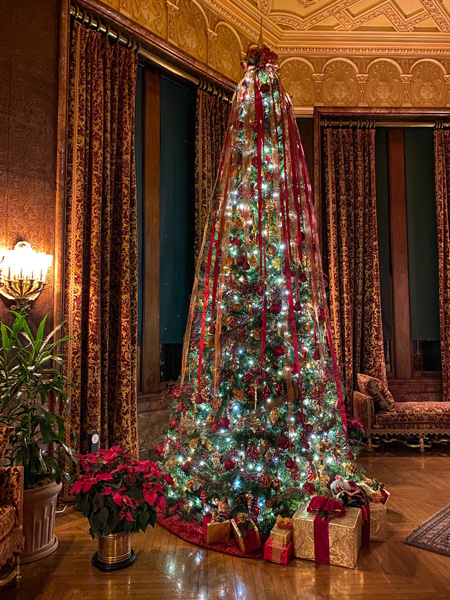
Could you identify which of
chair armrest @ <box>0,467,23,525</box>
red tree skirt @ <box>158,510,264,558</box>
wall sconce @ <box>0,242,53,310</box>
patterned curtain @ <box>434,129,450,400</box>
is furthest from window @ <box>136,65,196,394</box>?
patterned curtain @ <box>434,129,450,400</box>

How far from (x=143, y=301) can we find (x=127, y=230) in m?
0.77

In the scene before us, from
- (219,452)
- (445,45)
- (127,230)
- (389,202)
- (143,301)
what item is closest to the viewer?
(219,452)

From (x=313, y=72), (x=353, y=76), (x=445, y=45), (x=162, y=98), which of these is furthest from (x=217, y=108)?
(x=445, y=45)

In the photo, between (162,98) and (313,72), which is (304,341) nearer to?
(162,98)

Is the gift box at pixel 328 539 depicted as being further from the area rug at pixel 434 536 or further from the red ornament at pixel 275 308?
the red ornament at pixel 275 308

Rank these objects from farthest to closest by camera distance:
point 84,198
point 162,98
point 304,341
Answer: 1. point 162,98
2. point 84,198
3. point 304,341

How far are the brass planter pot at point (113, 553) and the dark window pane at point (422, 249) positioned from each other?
15.7 ft

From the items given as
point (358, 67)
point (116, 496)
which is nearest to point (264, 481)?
point (116, 496)

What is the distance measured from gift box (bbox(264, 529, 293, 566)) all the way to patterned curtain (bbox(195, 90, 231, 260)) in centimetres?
309

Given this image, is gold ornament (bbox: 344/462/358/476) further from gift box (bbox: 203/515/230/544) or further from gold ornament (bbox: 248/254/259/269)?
gold ornament (bbox: 248/254/259/269)

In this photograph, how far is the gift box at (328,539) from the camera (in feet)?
9.39

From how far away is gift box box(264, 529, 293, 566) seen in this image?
9.49 ft

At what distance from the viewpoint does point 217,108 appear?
553cm

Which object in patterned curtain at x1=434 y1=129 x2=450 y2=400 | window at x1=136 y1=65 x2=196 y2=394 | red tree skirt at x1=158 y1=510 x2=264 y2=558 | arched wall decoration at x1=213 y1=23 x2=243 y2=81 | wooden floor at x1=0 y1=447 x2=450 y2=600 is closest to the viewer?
wooden floor at x1=0 y1=447 x2=450 y2=600
